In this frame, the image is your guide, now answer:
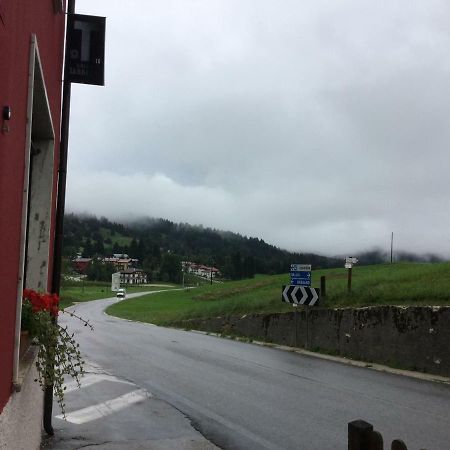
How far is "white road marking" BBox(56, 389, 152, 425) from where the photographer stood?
8250 millimetres

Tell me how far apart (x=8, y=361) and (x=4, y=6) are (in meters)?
1.76

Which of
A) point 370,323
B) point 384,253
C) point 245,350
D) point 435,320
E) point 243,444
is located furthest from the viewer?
point 384,253

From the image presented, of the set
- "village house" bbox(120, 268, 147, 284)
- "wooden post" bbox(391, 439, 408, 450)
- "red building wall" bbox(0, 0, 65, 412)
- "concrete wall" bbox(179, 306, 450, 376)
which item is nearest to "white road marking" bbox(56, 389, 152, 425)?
"red building wall" bbox(0, 0, 65, 412)

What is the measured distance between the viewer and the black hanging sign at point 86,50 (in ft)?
22.2

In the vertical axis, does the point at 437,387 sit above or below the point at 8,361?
below

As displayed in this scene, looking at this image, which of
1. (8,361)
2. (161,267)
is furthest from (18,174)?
(161,267)

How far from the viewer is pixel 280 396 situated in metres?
10.4

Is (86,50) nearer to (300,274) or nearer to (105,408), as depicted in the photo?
(105,408)

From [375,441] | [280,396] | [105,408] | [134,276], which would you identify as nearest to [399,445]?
[375,441]

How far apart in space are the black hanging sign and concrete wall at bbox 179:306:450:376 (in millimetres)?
11217

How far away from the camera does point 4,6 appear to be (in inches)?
94.2

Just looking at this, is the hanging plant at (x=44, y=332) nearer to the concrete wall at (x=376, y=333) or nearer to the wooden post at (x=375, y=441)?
the wooden post at (x=375, y=441)

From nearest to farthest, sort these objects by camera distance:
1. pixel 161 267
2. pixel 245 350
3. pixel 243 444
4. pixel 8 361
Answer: pixel 8 361, pixel 243 444, pixel 245 350, pixel 161 267

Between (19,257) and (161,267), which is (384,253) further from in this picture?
(19,257)
